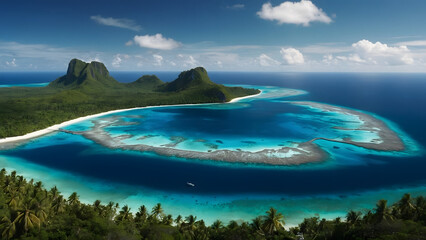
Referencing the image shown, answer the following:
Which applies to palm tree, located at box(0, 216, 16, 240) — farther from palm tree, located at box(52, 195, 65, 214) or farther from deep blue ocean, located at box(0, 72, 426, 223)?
deep blue ocean, located at box(0, 72, 426, 223)

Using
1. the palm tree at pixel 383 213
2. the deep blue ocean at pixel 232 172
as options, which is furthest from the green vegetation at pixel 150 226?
the deep blue ocean at pixel 232 172

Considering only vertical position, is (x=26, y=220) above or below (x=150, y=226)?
above

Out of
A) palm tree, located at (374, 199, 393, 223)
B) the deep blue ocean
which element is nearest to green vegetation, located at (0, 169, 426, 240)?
palm tree, located at (374, 199, 393, 223)

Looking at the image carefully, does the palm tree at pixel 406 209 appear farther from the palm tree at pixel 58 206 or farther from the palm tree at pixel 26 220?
the palm tree at pixel 58 206

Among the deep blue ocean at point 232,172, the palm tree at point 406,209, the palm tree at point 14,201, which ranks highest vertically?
the palm tree at point 14,201

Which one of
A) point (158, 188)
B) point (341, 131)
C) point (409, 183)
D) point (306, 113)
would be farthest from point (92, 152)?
point (306, 113)

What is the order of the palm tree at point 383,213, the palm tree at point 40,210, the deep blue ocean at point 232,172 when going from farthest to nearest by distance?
1. the deep blue ocean at point 232,172
2. the palm tree at point 383,213
3. the palm tree at point 40,210

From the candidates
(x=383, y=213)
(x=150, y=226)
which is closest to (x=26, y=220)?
(x=150, y=226)

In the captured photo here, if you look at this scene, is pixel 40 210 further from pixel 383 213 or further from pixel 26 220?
pixel 383 213
